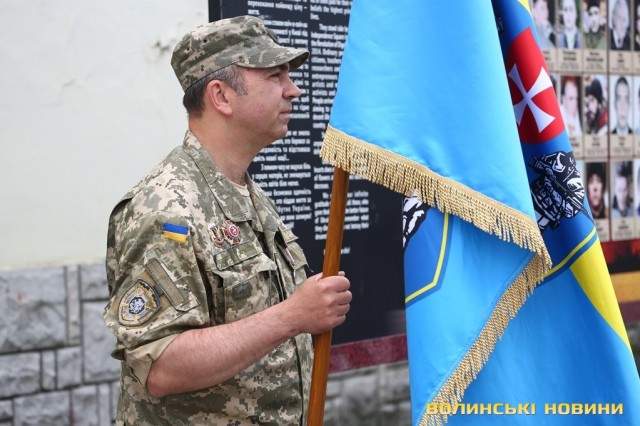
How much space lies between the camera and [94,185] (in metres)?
4.57

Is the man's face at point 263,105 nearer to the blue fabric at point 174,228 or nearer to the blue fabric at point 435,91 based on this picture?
the blue fabric at point 435,91

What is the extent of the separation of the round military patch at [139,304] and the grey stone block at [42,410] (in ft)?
7.10

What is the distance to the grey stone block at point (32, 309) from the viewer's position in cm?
428

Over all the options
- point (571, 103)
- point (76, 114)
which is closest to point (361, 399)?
point (76, 114)

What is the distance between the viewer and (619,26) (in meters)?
7.07

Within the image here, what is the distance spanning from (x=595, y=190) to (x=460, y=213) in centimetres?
462

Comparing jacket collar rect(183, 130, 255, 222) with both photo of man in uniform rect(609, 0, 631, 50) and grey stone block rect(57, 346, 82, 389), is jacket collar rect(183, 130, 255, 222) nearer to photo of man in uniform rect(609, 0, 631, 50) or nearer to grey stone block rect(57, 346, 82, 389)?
grey stone block rect(57, 346, 82, 389)

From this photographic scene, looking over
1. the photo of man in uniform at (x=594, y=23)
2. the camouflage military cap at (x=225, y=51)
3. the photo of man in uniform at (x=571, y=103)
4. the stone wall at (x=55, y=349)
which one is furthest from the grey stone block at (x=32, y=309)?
the photo of man in uniform at (x=594, y=23)

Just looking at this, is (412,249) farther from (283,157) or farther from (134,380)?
(283,157)

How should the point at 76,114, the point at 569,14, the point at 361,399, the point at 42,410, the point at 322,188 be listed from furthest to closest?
the point at 569,14 < the point at 361,399 < the point at 322,188 < the point at 76,114 < the point at 42,410

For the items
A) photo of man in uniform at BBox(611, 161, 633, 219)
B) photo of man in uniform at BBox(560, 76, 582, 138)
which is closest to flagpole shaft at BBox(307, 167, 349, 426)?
photo of man in uniform at BBox(560, 76, 582, 138)

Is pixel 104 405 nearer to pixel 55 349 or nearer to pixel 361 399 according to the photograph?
pixel 55 349

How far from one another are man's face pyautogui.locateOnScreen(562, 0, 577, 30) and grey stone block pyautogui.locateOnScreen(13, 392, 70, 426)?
4105 mm

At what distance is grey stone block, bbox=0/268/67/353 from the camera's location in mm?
4277
